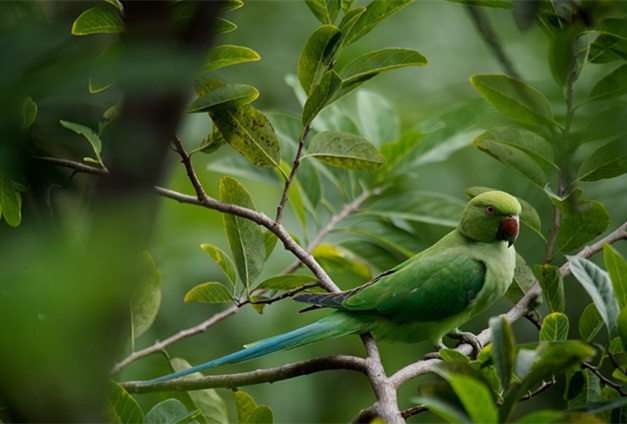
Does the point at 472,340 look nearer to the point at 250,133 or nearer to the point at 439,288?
the point at 439,288

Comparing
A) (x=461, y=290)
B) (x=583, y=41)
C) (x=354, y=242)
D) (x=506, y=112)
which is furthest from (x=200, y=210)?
(x=583, y=41)

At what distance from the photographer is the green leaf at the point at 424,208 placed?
3.03 metres

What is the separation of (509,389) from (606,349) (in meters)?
0.41

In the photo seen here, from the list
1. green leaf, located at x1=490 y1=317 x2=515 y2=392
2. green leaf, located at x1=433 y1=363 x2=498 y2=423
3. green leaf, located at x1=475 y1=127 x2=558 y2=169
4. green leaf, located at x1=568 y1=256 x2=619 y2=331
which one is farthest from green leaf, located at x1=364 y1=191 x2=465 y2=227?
green leaf, located at x1=433 y1=363 x2=498 y2=423

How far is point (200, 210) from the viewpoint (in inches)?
180

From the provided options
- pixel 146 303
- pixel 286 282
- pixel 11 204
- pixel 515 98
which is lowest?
pixel 146 303

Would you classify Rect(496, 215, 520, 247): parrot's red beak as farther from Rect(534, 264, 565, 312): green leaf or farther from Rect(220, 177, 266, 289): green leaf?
Rect(220, 177, 266, 289): green leaf

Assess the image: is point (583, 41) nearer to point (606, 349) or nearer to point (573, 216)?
point (573, 216)

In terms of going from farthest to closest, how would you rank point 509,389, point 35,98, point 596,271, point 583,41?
point 583,41
point 596,271
point 509,389
point 35,98

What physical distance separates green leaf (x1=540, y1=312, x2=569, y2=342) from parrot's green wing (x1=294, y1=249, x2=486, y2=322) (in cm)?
91

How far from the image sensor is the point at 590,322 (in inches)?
72.6

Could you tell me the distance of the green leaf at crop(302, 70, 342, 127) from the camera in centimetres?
205

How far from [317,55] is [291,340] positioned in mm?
941

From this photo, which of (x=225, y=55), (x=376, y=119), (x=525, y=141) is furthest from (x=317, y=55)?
(x=376, y=119)
